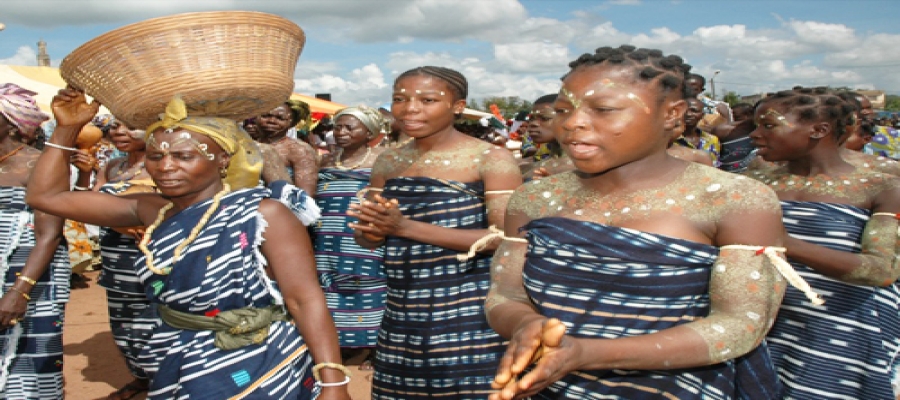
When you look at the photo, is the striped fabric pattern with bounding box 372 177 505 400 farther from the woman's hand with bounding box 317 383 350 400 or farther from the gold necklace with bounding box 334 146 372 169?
the gold necklace with bounding box 334 146 372 169

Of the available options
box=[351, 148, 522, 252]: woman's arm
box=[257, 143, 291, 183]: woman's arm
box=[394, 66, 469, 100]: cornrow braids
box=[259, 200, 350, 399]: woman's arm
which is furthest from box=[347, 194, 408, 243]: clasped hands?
box=[257, 143, 291, 183]: woman's arm

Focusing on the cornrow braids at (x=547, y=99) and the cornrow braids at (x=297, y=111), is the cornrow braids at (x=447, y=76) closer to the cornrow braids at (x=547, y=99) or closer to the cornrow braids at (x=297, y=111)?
the cornrow braids at (x=547, y=99)

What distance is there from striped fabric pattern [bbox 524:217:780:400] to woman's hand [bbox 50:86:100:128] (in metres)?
2.15

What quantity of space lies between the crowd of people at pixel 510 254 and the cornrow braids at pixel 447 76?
17mm

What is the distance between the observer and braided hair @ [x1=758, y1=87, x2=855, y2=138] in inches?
129

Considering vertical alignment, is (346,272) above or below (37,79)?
below

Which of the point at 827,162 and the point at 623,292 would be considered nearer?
the point at 623,292

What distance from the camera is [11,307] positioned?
12.8ft

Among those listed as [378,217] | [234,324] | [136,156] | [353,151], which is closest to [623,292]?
[234,324]

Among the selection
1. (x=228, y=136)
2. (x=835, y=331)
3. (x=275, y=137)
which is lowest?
(x=835, y=331)

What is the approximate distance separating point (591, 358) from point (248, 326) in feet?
4.64

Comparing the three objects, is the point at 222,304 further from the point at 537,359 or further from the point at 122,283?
the point at 122,283

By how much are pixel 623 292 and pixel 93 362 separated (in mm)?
5746

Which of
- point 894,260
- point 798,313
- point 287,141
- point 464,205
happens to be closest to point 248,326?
point 464,205
